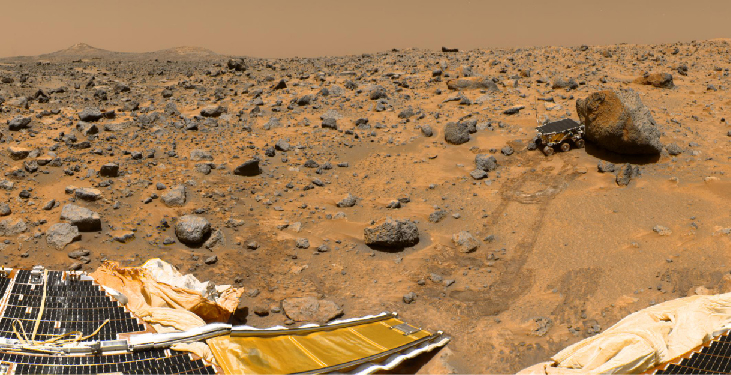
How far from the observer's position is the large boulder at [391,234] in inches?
364

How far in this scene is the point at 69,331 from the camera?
5.83 metres

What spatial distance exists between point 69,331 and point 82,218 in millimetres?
3665

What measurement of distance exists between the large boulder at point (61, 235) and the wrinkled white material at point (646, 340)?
755cm

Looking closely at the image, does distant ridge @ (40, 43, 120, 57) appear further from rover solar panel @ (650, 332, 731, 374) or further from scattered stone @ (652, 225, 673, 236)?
rover solar panel @ (650, 332, 731, 374)

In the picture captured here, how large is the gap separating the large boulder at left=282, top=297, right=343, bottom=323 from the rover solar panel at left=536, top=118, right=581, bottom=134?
7150 millimetres

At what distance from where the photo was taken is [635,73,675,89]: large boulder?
16219 mm

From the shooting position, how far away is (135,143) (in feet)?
39.4

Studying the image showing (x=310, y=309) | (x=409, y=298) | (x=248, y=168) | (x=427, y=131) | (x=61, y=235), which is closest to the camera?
(x=310, y=309)

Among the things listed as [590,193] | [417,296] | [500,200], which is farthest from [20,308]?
[590,193]

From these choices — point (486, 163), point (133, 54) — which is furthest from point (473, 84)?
point (133, 54)

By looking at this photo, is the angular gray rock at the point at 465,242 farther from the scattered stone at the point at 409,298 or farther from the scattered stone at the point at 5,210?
the scattered stone at the point at 5,210

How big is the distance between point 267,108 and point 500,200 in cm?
744

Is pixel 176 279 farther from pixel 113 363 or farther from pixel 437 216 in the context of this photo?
pixel 437 216

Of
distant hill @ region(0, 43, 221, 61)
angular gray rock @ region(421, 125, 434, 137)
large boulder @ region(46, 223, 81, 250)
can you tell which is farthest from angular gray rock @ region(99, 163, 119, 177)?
distant hill @ region(0, 43, 221, 61)
